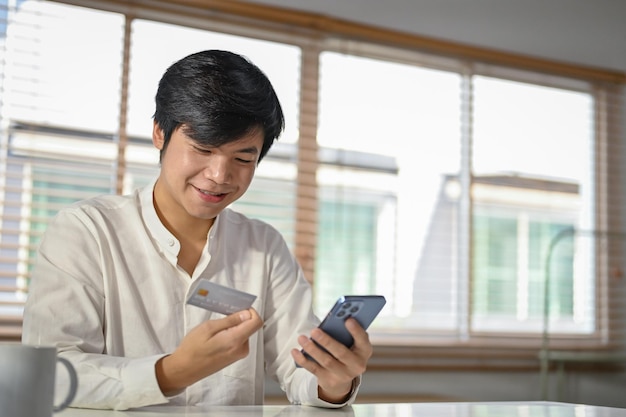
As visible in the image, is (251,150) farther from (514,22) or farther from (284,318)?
(514,22)

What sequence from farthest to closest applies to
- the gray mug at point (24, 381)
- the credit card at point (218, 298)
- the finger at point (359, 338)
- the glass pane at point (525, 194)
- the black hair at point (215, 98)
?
the glass pane at point (525, 194) → the black hair at point (215, 98) → the finger at point (359, 338) → the credit card at point (218, 298) → the gray mug at point (24, 381)

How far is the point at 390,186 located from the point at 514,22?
101 centimetres

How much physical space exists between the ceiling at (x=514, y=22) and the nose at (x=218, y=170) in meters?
1.97

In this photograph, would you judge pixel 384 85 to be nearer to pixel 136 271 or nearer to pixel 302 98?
pixel 302 98

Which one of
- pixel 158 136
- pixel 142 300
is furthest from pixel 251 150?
pixel 142 300

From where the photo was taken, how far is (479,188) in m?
3.72

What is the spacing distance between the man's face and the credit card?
315 mm

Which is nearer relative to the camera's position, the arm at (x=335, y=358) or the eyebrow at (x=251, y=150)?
the arm at (x=335, y=358)

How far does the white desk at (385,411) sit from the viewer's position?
1.12 meters

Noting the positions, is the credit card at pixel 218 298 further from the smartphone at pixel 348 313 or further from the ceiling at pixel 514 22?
the ceiling at pixel 514 22

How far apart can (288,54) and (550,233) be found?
1.50m

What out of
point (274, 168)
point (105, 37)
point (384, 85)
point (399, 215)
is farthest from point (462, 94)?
point (105, 37)

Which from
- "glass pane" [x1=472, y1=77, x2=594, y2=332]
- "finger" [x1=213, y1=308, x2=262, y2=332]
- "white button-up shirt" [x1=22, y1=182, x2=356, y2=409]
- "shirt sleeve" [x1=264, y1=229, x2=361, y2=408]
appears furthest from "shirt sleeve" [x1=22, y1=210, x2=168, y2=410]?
"glass pane" [x1=472, y1=77, x2=594, y2=332]

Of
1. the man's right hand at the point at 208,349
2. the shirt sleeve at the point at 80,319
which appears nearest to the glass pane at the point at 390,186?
the shirt sleeve at the point at 80,319
